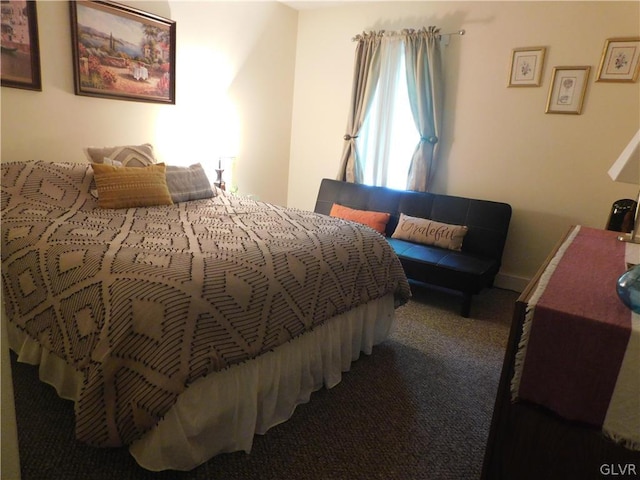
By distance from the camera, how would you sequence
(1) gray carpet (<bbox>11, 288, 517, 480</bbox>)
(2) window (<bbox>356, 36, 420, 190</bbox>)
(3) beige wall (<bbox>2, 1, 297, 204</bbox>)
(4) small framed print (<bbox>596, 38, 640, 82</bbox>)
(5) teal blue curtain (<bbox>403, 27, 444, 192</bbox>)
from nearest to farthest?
(1) gray carpet (<bbox>11, 288, 517, 480</bbox>)
(3) beige wall (<bbox>2, 1, 297, 204</bbox>)
(4) small framed print (<bbox>596, 38, 640, 82</bbox>)
(5) teal blue curtain (<bbox>403, 27, 444, 192</bbox>)
(2) window (<bbox>356, 36, 420, 190</bbox>)

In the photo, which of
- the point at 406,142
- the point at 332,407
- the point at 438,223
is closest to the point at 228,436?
the point at 332,407

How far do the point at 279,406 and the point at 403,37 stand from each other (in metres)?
3.37

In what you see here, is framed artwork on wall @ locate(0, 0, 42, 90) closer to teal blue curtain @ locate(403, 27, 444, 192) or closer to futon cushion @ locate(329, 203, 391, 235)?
futon cushion @ locate(329, 203, 391, 235)

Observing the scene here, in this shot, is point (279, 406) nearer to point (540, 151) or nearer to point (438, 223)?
point (438, 223)

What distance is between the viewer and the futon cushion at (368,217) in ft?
12.0

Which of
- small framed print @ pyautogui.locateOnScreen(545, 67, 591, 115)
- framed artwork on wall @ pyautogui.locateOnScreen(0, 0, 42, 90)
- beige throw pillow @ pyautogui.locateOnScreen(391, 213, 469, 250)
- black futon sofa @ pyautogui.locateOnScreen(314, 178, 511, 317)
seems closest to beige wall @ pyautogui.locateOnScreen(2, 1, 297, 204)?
framed artwork on wall @ pyautogui.locateOnScreen(0, 0, 42, 90)

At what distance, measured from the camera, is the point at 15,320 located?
69.6 inches

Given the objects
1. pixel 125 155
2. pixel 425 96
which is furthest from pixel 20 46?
pixel 425 96

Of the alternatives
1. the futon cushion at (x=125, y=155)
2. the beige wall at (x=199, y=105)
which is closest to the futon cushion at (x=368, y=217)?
the beige wall at (x=199, y=105)

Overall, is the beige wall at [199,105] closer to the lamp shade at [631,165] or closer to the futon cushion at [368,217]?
the futon cushion at [368,217]

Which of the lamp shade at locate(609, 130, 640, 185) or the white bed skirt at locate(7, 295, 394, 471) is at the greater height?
the lamp shade at locate(609, 130, 640, 185)

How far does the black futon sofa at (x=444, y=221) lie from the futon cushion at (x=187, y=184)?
141 cm

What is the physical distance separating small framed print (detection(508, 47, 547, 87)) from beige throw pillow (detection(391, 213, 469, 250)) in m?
1.28

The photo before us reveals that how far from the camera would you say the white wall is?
123 inches
